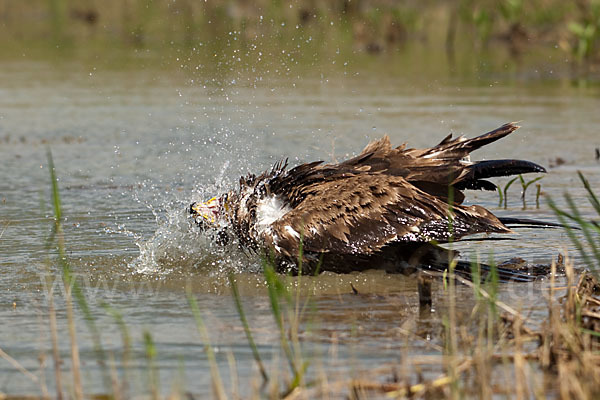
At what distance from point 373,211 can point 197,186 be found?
317 centimetres

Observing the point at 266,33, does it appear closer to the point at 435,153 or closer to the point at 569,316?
the point at 435,153

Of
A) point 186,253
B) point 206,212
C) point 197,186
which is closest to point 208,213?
point 206,212

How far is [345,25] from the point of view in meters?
21.5


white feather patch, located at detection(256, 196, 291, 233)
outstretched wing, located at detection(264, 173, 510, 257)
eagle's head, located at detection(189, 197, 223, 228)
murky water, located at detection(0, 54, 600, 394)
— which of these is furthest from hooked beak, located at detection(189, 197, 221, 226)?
outstretched wing, located at detection(264, 173, 510, 257)

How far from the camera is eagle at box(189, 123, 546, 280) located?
18.7ft

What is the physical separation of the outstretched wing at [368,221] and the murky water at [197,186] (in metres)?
0.28

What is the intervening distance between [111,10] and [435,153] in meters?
19.2

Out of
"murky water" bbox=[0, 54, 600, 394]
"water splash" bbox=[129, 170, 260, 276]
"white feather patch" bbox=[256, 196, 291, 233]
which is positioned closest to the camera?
"murky water" bbox=[0, 54, 600, 394]

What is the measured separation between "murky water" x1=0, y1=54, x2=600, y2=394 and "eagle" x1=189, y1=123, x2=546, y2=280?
18cm

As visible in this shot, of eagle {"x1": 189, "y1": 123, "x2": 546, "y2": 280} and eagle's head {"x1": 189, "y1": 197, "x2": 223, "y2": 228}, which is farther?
eagle's head {"x1": 189, "y1": 197, "x2": 223, "y2": 228}

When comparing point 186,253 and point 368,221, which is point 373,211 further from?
point 186,253

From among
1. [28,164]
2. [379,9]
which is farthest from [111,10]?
[28,164]

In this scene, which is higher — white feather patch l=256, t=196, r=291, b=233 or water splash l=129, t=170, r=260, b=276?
white feather patch l=256, t=196, r=291, b=233

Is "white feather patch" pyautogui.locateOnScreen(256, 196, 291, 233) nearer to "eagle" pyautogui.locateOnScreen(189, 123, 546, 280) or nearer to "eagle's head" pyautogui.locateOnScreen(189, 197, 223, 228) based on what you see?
"eagle" pyautogui.locateOnScreen(189, 123, 546, 280)
